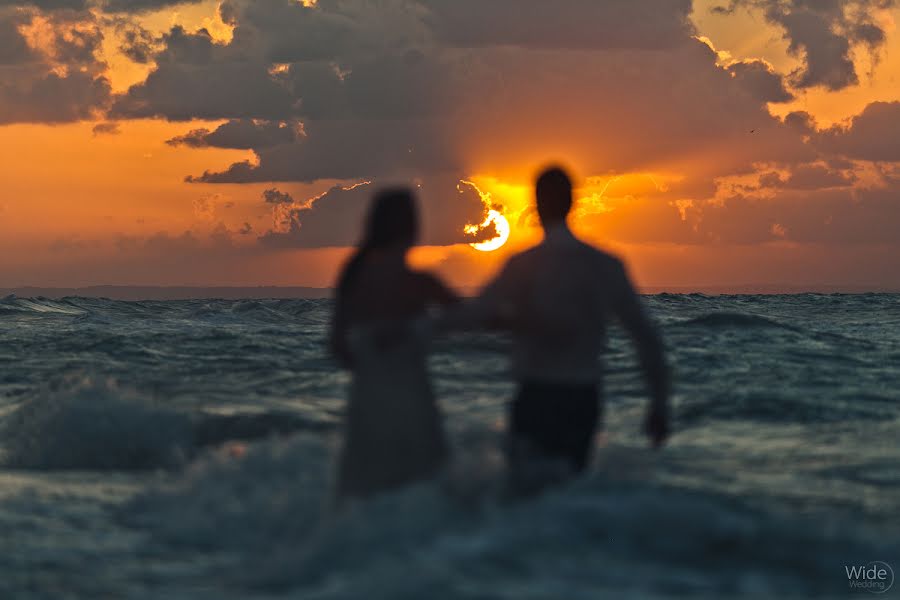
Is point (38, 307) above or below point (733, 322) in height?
above

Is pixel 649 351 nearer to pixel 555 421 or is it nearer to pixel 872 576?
pixel 555 421

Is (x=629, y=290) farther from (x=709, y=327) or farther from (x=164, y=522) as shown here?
(x=709, y=327)

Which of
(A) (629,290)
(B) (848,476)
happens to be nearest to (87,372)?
(B) (848,476)

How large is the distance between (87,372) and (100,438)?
6976mm

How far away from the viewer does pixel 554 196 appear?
584 cm

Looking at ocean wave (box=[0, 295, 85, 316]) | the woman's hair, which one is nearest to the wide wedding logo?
the woman's hair

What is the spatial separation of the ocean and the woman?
0.27 m

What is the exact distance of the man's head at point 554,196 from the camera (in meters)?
5.84

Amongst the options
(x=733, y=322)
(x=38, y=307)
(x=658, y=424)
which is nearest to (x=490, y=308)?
(x=658, y=424)

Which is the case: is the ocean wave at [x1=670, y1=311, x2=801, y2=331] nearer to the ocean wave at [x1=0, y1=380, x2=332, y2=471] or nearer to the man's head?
the ocean wave at [x1=0, y1=380, x2=332, y2=471]

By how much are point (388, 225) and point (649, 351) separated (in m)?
1.64

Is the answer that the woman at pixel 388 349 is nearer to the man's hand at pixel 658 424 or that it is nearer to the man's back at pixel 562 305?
the man's back at pixel 562 305

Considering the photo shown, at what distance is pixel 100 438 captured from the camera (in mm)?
11203

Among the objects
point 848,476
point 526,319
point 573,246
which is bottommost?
point 848,476
